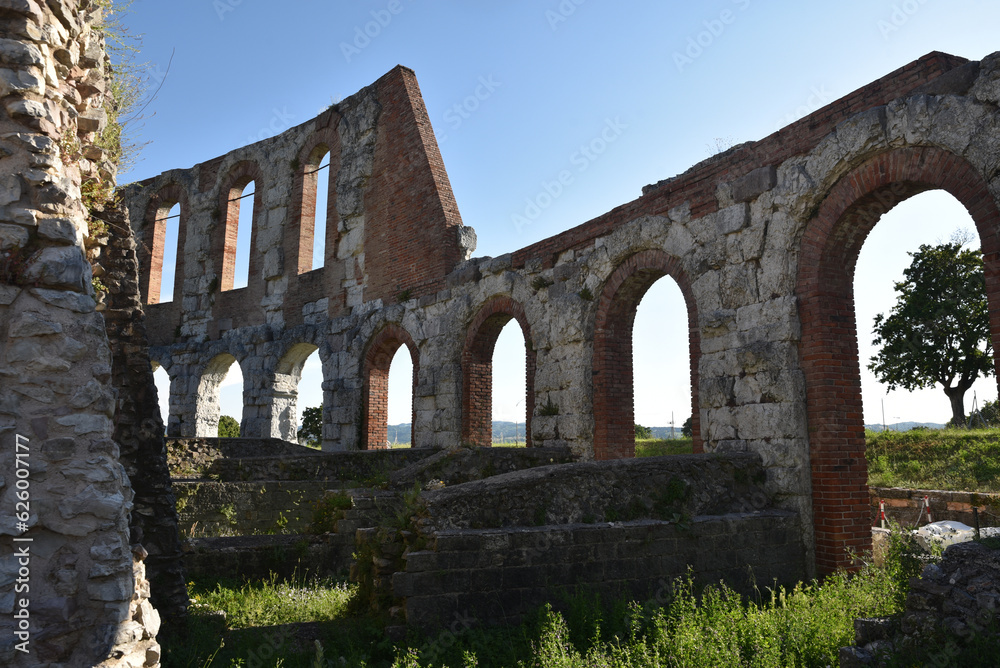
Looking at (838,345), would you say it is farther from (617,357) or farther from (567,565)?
(567,565)

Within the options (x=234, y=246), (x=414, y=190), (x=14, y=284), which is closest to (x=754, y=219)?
(x=14, y=284)

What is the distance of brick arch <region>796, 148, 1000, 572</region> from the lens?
6484mm

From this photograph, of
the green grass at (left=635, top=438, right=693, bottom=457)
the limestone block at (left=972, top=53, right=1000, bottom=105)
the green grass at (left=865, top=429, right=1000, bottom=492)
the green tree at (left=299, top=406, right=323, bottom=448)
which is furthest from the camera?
the green tree at (left=299, top=406, right=323, bottom=448)

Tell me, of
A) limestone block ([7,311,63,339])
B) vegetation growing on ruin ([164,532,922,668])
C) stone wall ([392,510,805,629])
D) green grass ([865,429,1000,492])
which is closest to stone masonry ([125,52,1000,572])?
stone wall ([392,510,805,629])

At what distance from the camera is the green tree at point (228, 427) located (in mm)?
21500

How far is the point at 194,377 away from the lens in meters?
17.1

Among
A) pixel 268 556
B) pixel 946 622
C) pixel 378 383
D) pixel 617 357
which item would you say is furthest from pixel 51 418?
pixel 378 383

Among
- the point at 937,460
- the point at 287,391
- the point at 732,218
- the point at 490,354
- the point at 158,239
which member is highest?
the point at 158,239

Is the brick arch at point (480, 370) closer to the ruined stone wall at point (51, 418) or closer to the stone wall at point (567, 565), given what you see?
the stone wall at point (567, 565)

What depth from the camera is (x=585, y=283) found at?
9.89 m

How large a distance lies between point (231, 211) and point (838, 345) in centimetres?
1550

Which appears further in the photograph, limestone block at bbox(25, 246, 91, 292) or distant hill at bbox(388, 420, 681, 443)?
distant hill at bbox(388, 420, 681, 443)

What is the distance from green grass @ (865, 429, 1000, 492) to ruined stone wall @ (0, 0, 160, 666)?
44.5ft

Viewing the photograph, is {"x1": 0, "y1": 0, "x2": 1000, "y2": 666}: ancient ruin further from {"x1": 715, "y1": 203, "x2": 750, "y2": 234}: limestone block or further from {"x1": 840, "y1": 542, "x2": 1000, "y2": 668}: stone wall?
{"x1": 840, "y1": 542, "x2": 1000, "y2": 668}: stone wall
